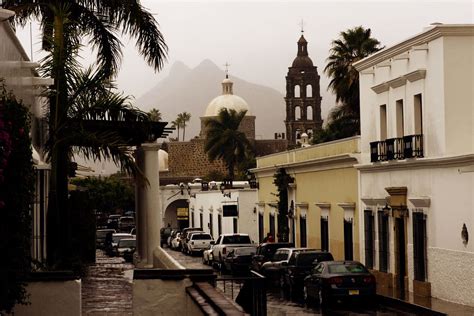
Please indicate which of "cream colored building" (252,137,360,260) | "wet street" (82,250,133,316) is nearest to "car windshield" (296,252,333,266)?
"cream colored building" (252,137,360,260)

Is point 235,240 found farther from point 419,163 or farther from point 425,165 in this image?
point 425,165

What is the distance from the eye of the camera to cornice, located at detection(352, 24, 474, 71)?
31.2 meters

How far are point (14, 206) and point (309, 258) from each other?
2244 cm

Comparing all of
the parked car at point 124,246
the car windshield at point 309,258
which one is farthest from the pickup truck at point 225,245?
the car windshield at point 309,258

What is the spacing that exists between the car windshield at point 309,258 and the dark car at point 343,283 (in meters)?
4.49

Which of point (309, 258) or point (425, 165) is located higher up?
point (425, 165)

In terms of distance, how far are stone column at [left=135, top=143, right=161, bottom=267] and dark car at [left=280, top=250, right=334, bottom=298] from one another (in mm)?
7125

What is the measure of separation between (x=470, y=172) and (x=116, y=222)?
77666mm

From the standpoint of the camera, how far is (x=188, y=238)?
64.6 meters

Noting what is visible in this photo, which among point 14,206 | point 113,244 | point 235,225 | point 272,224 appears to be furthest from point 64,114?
point 235,225

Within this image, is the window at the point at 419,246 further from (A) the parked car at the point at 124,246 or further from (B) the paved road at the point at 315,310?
(A) the parked car at the point at 124,246

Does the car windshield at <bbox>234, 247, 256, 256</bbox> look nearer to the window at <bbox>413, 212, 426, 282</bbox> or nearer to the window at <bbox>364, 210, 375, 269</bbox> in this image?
the window at <bbox>364, 210, 375, 269</bbox>

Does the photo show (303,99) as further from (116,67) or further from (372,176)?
(116,67)

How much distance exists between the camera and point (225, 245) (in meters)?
48.9
